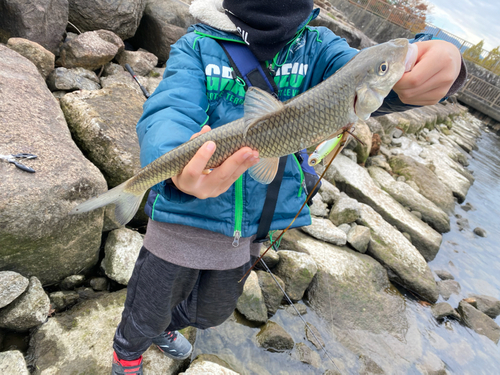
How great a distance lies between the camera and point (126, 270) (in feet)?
10.1

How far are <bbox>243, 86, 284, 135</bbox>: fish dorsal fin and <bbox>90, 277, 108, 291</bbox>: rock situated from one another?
8.45ft

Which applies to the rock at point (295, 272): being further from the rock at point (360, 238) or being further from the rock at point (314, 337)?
the rock at point (360, 238)

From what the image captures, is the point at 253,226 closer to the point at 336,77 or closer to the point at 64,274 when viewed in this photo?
the point at 336,77

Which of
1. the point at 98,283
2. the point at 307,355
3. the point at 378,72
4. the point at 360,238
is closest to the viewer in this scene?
the point at 378,72

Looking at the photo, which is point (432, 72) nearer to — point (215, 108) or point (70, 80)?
point (215, 108)

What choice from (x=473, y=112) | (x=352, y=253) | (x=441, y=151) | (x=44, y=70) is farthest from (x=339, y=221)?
(x=473, y=112)

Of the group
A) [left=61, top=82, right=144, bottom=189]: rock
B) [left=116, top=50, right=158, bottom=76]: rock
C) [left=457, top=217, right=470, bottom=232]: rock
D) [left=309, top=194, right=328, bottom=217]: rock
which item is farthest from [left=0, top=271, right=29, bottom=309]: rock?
[left=457, top=217, right=470, bottom=232]: rock

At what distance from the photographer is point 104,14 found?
5.74m

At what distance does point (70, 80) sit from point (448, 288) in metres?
7.51

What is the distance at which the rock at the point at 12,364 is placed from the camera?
2.13 meters

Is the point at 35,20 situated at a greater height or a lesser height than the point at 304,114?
lesser

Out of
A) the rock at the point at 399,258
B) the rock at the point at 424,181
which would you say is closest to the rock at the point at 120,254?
the rock at the point at 399,258

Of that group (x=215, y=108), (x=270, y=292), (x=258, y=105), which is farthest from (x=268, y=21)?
(x=270, y=292)

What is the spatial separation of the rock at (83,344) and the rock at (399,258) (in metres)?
4.00
